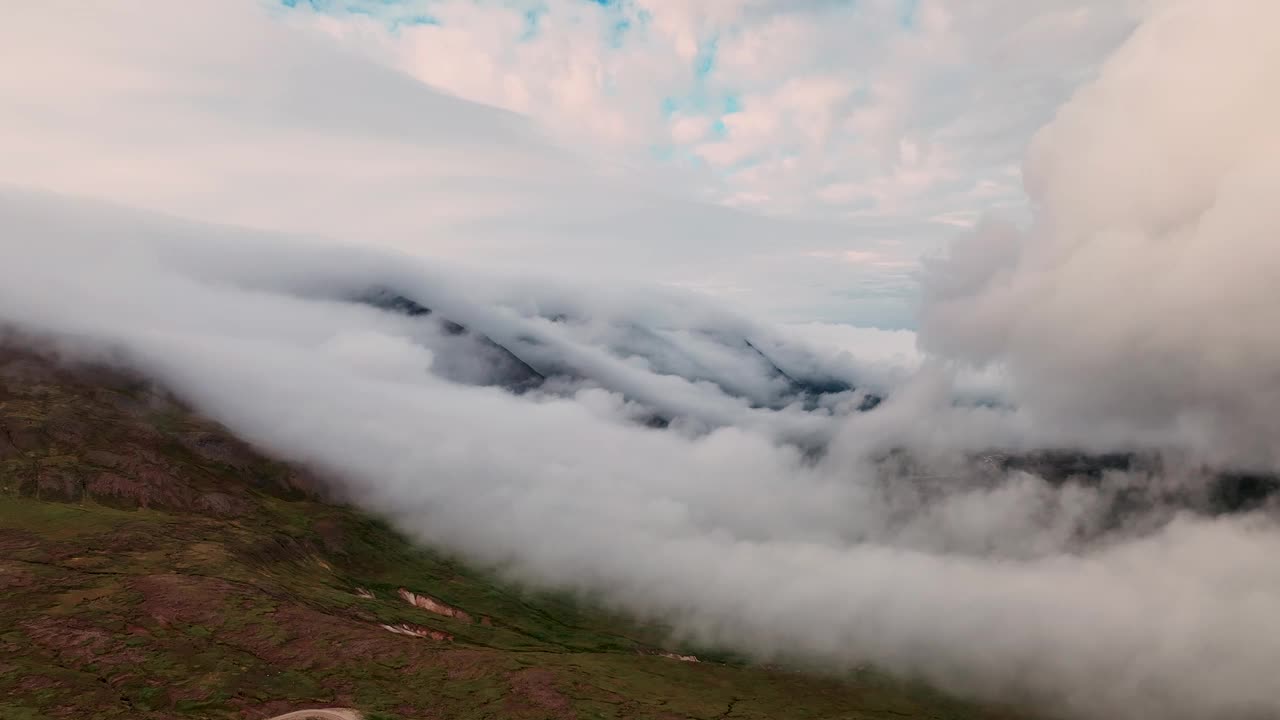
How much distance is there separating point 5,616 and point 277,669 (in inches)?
3241

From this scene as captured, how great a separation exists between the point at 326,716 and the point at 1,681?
8028 cm

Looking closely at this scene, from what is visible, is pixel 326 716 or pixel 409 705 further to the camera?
pixel 409 705

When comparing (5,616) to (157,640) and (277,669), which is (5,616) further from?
(277,669)

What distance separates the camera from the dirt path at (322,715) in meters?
158

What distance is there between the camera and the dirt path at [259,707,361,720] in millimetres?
157750

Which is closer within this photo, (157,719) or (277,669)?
(157,719)

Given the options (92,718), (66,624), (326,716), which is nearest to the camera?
(92,718)

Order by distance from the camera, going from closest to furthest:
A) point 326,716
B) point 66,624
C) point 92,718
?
point 92,718 < point 326,716 < point 66,624

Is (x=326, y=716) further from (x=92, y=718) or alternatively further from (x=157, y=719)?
(x=92, y=718)

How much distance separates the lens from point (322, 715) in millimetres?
160000

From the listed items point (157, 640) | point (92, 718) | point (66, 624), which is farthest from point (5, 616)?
point (92, 718)

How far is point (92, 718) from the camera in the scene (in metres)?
148

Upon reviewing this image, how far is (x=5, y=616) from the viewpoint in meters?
192

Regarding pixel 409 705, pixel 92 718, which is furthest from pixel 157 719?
pixel 409 705
